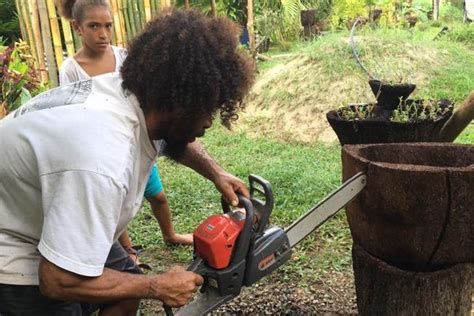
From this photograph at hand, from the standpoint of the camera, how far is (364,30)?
6.74m

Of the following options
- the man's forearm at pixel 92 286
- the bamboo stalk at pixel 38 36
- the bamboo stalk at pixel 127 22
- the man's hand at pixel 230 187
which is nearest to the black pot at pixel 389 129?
the man's hand at pixel 230 187

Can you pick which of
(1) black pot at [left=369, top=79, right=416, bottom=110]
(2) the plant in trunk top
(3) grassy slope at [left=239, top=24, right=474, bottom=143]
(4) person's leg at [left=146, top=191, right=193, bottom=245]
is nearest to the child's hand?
(4) person's leg at [left=146, top=191, right=193, bottom=245]

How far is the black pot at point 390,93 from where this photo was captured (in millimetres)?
3639

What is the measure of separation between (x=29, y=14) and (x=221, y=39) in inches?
186

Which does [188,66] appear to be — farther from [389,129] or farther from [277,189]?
[277,189]

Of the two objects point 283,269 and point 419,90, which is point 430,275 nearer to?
point 283,269

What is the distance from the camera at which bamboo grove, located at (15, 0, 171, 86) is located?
5.16 m

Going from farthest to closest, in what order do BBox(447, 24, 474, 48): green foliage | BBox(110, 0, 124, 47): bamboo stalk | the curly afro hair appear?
BBox(447, 24, 474, 48): green foliage, BBox(110, 0, 124, 47): bamboo stalk, the curly afro hair

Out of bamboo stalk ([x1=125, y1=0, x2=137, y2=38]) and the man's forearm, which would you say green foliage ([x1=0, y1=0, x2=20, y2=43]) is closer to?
bamboo stalk ([x1=125, y1=0, x2=137, y2=38])

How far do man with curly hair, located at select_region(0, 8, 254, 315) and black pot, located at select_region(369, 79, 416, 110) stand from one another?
228 cm

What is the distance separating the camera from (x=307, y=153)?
4.95 metres

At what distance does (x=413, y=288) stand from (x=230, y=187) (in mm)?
823

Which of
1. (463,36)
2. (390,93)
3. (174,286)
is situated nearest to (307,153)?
(390,93)

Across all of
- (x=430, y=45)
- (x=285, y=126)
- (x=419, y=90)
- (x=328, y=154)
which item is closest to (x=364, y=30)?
(x=430, y=45)
